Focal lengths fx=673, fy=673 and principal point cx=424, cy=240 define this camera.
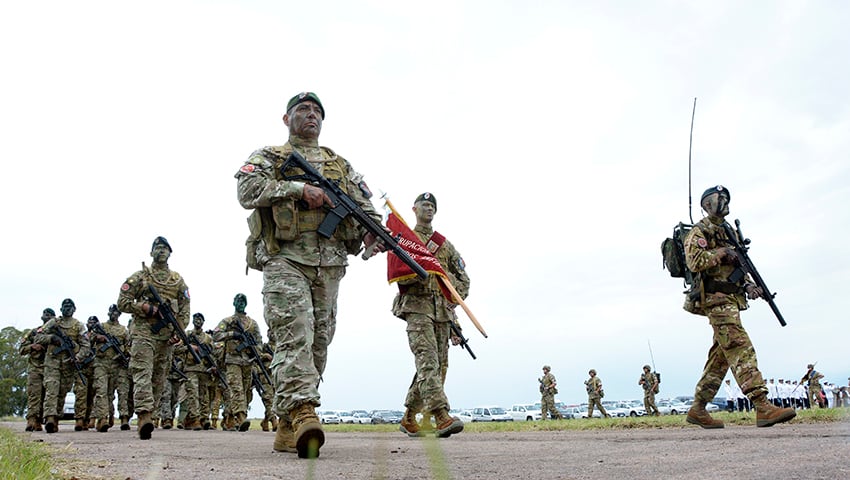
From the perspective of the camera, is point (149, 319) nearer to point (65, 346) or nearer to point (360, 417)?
point (65, 346)

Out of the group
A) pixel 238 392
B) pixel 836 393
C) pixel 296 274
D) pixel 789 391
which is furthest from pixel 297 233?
pixel 789 391

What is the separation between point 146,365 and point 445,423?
434 cm

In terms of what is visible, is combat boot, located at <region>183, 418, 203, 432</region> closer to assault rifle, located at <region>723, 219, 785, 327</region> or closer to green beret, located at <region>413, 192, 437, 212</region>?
green beret, located at <region>413, 192, 437, 212</region>

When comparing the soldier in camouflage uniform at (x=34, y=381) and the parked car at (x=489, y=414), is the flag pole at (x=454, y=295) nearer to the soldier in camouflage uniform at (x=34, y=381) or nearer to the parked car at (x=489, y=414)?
the soldier in camouflage uniform at (x=34, y=381)

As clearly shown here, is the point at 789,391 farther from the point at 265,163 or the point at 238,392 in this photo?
the point at 265,163

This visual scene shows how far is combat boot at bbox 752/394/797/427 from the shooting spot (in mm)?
6324

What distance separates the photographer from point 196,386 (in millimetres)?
15406

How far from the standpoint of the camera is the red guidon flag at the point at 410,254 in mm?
7551

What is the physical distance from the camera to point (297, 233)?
195 inches

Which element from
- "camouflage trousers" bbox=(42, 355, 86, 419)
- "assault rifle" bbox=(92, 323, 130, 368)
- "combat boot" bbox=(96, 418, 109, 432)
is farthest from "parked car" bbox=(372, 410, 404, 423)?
"combat boot" bbox=(96, 418, 109, 432)

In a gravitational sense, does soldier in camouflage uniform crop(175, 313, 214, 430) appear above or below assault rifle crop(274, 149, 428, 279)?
below

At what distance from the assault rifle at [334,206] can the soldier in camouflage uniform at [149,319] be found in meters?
4.67

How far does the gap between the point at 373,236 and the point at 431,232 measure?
2.86m

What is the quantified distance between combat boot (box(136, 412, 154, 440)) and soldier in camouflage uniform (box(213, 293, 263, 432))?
14.5 ft
